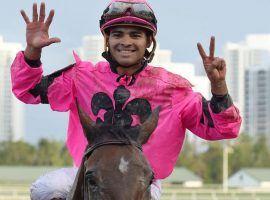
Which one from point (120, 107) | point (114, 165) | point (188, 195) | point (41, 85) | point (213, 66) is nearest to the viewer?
point (114, 165)

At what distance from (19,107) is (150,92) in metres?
115

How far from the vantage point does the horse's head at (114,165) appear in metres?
3.49

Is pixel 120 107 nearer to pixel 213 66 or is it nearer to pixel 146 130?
pixel 213 66

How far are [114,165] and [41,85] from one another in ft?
4.29

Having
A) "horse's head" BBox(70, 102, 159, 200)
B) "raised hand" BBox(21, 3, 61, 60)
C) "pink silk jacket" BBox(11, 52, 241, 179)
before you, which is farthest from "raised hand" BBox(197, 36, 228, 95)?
"raised hand" BBox(21, 3, 61, 60)

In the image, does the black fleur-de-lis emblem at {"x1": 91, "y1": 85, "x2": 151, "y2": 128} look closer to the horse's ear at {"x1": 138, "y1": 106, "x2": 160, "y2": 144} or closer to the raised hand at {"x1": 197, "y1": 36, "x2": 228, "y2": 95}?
the raised hand at {"x1": 197, "y1": 36, "x2": 228, "y2": 95}

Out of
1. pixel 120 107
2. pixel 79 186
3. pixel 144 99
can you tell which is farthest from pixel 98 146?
pixel 144 99

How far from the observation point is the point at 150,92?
467 centimetres

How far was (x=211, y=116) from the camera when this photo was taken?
4.59 m

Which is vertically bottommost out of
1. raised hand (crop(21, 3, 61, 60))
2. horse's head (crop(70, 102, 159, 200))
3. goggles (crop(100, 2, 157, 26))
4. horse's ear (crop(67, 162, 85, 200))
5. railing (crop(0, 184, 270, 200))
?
railing (crop(0, 184, 270, 200))

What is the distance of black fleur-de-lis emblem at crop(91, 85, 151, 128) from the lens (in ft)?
14.6

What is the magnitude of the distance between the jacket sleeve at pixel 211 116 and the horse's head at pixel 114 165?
2.31ft

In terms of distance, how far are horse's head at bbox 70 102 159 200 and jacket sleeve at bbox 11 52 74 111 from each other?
3.22ft

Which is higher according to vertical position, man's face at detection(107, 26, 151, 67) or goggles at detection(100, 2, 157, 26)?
goggles at detection(100, 2, 157, 26)
